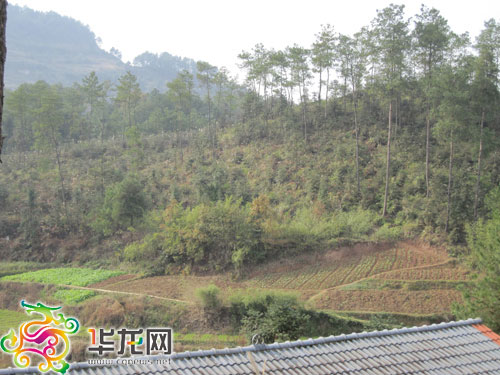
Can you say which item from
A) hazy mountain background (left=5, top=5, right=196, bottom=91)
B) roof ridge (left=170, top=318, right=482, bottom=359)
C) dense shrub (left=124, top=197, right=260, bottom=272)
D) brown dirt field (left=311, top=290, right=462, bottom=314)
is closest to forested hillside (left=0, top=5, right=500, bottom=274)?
dense shrub (left=124, top=197, right=260, bottom=272)

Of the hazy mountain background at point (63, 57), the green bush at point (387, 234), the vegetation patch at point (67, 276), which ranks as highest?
the hazy mountain background at point (63, 57)

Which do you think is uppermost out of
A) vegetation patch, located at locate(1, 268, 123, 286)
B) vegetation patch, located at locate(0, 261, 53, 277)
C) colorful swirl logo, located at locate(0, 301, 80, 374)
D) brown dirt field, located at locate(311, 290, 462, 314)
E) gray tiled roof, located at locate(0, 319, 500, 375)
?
colorful swirl logo, located at locate(0, 301, 80, 374)

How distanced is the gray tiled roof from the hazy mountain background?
80.2 m

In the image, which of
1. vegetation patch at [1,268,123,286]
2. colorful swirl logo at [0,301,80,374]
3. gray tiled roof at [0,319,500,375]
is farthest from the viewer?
vegetation patch at [1,268,123,286]

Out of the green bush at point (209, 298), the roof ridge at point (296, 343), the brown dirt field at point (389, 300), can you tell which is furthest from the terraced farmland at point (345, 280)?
the roof ridge at point (296, 343)

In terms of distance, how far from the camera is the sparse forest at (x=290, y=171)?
14.1 metres

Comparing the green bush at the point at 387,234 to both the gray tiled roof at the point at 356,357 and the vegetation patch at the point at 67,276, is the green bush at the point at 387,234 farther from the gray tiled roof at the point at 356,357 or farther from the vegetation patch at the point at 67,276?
the gray tiled roof at the point at 356,357

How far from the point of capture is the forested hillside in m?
14.2

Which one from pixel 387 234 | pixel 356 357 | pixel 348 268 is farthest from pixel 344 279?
pixel 356 357

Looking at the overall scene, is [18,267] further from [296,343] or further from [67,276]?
[296,343]

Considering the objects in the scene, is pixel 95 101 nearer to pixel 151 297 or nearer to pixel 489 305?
pixel 151 297

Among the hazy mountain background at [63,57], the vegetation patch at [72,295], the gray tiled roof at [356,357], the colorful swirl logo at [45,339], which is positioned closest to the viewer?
the colorful swirl logo at [45,339]

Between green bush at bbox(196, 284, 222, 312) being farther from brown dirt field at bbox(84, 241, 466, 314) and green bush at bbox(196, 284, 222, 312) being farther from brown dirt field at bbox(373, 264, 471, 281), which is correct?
brown dirt field at bbox(373, 264, 471, 281)

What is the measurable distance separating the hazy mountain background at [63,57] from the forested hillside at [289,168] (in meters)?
58.0
